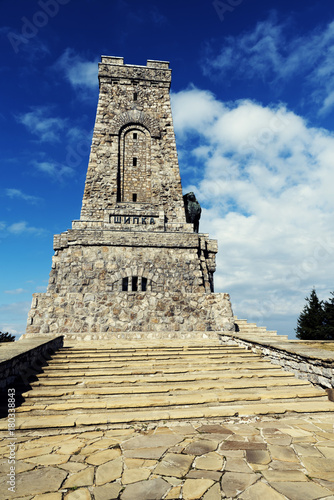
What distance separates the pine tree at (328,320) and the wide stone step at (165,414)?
59.4ft

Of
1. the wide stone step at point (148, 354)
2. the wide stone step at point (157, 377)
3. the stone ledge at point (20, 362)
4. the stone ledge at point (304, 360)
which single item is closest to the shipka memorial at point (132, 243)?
the wide stone step at point (148, 354)

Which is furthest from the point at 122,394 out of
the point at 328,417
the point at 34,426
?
the point at 328,417

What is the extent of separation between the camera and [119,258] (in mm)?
13227

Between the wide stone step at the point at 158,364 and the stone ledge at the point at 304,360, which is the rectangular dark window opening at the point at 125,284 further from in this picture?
the stone ledge at the point at 304,360

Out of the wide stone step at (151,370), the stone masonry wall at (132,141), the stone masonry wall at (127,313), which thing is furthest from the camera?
the stone masonry wall at (132,141)

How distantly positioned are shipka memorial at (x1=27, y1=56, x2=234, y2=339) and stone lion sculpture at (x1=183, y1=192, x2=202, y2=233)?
132mm

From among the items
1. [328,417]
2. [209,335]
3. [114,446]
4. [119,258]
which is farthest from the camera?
[119,258]

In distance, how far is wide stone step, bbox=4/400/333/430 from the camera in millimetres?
4236

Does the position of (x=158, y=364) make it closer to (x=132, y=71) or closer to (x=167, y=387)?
(x=167, y=387)

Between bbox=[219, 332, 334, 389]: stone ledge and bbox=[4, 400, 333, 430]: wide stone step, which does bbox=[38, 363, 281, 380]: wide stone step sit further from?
bbox=[4, 400, 333, 430]: wide stone step

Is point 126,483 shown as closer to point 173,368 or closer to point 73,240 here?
point 173,368

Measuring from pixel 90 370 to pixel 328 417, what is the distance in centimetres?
459

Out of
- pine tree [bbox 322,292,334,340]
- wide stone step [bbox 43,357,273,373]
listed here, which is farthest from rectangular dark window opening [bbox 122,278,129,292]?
pine tree [bbox 322,292,334,340]

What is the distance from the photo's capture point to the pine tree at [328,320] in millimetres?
20562
